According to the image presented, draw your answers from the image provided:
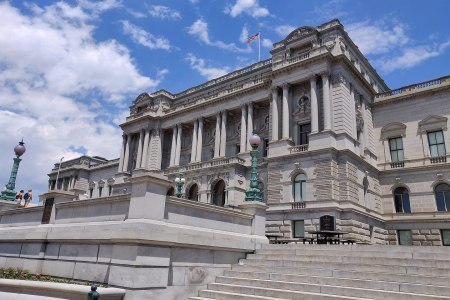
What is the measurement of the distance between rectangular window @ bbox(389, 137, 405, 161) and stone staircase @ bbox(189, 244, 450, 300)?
24.5 metres

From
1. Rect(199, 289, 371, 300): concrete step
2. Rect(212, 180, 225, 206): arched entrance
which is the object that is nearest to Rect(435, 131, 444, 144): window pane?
Rect(212, 180, 225, 206): arched entrance

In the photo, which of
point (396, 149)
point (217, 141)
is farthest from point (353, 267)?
point (217, 141)

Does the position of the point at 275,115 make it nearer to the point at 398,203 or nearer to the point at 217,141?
the point at 217,141

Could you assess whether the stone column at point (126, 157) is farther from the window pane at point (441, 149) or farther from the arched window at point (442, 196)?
the window pane at point (441, 149)

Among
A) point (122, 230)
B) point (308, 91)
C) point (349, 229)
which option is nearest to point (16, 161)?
point (122, 230)

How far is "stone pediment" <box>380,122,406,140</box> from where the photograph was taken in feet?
111

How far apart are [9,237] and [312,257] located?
12.8 m

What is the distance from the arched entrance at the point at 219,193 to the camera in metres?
37.1

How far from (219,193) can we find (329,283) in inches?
1105

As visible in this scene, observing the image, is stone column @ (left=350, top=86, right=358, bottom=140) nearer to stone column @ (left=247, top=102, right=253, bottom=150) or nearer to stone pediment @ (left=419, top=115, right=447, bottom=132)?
stone pediment @ (left=419, top=115, right=447, bottom=132)

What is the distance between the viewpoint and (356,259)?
11.1 m

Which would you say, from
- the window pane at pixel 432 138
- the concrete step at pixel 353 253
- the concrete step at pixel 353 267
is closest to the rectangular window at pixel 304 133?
the window pane at pixel 432 138

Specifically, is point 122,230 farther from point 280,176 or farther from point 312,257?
point 280,176

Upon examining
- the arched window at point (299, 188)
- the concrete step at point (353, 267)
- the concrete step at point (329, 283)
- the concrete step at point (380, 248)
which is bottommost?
the concrete step at point (329, 283)
